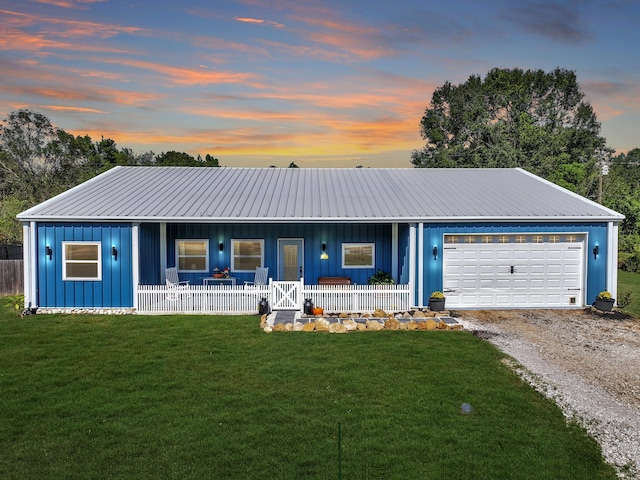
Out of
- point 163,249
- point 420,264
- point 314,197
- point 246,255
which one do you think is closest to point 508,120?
point 314,197

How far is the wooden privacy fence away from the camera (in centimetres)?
1806

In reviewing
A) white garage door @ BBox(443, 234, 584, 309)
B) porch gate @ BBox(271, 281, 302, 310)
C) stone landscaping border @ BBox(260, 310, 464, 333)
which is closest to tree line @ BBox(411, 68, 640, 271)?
white garage door @ BBox(443, 234, 584, 309)

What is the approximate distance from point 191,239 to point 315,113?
14.4 meters

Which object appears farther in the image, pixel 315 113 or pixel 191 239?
pixel 315 113

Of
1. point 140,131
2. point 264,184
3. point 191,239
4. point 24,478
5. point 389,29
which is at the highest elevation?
point 389,29

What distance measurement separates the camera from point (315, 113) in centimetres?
2820

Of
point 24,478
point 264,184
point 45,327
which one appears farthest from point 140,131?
point 24,478

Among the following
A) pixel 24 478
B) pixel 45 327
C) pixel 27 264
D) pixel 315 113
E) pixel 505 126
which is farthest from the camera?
pixel 505 126

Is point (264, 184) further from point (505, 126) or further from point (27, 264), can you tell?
point (505, 126)

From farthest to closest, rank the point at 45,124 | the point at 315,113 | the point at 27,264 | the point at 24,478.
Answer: the point at 45,124 → the point at 315,113 → the point at 27,264 → the point at 24,478

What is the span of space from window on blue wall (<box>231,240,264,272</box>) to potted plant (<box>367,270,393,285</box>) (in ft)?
13.2

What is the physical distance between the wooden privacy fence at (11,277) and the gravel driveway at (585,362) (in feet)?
54.6

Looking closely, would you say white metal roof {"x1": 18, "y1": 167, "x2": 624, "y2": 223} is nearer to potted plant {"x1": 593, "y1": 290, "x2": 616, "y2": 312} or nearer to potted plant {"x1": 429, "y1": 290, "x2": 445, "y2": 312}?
potted plant {"x1": 429, "y1": 290, "x2": 445, "y2": 312}

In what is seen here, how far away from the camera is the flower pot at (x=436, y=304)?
1424 centimetres
